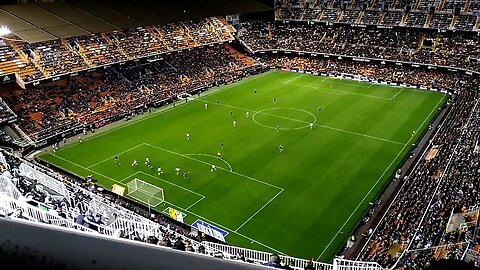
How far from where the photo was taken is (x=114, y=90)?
5162 centimetres

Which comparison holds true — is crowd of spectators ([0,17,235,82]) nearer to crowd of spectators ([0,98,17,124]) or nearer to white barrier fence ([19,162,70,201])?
crowd of spectators ([0,98,17,124])

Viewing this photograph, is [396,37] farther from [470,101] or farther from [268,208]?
[268,208]

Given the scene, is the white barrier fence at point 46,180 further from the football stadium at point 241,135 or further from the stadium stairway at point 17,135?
the stadium stairway at point 17,135

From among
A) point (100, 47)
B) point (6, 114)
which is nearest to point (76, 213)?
point (6, 114)

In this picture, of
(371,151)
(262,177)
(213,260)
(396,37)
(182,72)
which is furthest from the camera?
(396,37)

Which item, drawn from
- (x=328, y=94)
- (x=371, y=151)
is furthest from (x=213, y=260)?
(x=328, y=94)

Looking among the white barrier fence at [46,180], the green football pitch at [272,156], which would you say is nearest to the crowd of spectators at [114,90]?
the green football pitch at [272,156]

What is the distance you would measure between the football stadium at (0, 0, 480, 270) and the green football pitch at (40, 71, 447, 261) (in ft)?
0.63

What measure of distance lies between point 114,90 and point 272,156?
2502 cm

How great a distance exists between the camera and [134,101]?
50.4 meters

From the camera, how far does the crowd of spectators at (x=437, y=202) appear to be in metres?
19.1

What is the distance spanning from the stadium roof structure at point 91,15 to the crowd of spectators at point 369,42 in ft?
38.0

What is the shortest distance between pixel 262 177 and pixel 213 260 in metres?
30.8

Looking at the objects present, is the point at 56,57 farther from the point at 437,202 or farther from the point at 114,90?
the point at 437,202
